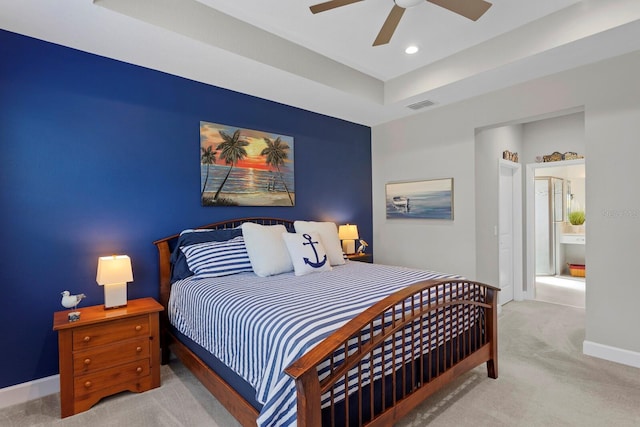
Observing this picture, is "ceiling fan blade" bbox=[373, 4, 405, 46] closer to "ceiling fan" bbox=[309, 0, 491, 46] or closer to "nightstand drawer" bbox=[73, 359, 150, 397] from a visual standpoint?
"ceiling fan" bbox=[309, 0, 491, 46]

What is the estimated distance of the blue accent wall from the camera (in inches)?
94.3

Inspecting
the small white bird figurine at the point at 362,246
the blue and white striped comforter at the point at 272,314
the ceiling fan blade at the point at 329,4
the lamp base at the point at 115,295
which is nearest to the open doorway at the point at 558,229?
the small white bird figurine at the point at 362,246

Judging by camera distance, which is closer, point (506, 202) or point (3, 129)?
point (3, 129)

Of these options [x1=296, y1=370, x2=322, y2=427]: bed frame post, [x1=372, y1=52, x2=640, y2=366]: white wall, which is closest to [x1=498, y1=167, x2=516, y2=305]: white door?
[x1=372, y1=52, x2=640, y2=366]: white wall

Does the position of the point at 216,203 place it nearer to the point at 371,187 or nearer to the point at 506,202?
the point at 371,187

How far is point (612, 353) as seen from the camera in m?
2.87

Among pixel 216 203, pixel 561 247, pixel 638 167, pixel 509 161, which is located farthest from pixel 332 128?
pixel 561 247

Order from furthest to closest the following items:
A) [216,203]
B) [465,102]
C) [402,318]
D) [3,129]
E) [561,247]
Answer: [561,247], [465,102], [216,203], [3,129], [402,318]

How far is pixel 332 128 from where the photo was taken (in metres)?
4.50

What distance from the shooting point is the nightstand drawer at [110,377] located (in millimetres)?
2217

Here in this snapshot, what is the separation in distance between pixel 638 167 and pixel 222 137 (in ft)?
12.2

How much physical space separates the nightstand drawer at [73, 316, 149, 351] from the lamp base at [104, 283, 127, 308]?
20 centimetres

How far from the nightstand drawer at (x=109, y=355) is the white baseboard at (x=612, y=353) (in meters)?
3.73

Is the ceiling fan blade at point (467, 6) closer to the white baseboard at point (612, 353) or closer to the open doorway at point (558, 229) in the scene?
the white baseboard at point (612, 353)
